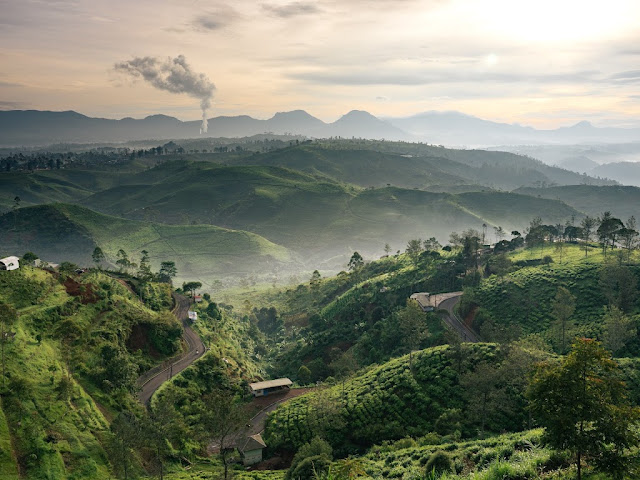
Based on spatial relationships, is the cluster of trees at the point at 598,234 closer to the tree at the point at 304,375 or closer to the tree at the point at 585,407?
the tree at the point at 304,375

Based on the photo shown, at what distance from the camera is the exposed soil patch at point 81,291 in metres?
70.0

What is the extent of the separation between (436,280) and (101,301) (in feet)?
240

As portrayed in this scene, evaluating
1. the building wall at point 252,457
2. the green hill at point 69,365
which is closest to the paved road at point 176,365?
the green hill at point 69,365

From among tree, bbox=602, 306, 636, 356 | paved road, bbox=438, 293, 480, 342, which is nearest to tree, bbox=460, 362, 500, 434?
tree, bbox=602, 306, 636, 356

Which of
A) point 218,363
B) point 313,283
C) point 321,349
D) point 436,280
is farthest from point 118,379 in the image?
point 313,283

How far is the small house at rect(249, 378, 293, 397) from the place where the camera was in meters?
68.3

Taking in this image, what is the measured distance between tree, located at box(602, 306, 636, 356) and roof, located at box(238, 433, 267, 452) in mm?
49302

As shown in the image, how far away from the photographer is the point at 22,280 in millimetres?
67438

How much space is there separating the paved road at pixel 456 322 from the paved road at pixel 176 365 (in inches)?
1793

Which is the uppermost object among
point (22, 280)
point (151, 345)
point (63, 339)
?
point (22, 280)

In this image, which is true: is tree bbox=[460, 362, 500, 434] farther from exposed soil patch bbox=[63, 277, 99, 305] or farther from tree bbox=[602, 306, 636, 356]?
exposed soil patch bbox=[63, 277, 99, 305]

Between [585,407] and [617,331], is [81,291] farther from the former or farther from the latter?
[617,331]

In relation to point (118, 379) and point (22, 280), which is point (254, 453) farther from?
point (22, 280)

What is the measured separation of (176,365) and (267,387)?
47.1 feet
